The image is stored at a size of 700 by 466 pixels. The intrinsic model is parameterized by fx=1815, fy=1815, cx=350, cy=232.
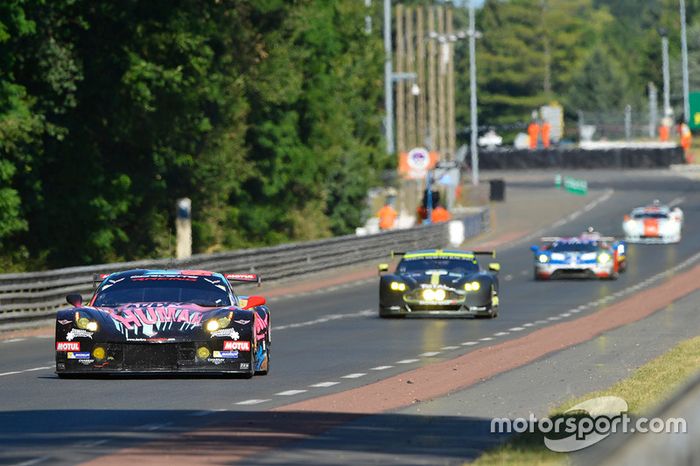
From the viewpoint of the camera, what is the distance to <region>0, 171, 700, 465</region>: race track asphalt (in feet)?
45.4

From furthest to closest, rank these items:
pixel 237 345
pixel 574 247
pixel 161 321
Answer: pixel 574 247, pixel 237 345, pixel 161 321

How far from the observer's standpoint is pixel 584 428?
44.0 feet

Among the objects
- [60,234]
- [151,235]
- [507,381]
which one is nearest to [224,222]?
[151,235]

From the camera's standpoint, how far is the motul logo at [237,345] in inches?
748

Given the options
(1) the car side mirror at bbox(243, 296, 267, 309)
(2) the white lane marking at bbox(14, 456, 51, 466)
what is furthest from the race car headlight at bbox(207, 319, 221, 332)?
(2) the white lane marking at bbox(14, 456, 51, 466)

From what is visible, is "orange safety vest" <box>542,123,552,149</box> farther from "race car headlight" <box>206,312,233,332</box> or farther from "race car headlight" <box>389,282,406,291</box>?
"race car headlight" <box>206,312,233,332</box>

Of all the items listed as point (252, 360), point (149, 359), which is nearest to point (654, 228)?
point (252, 360)

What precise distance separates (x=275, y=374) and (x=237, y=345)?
165 cm

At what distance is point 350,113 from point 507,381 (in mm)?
72335

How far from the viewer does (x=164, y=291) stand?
20281mm

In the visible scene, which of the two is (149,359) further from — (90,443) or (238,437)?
(90,443)

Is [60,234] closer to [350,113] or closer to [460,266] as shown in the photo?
[460,266]

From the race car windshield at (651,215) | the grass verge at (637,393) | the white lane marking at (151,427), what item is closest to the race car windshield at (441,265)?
the grass verge at (637,393)

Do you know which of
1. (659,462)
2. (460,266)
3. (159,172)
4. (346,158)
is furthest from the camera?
(346,158)
